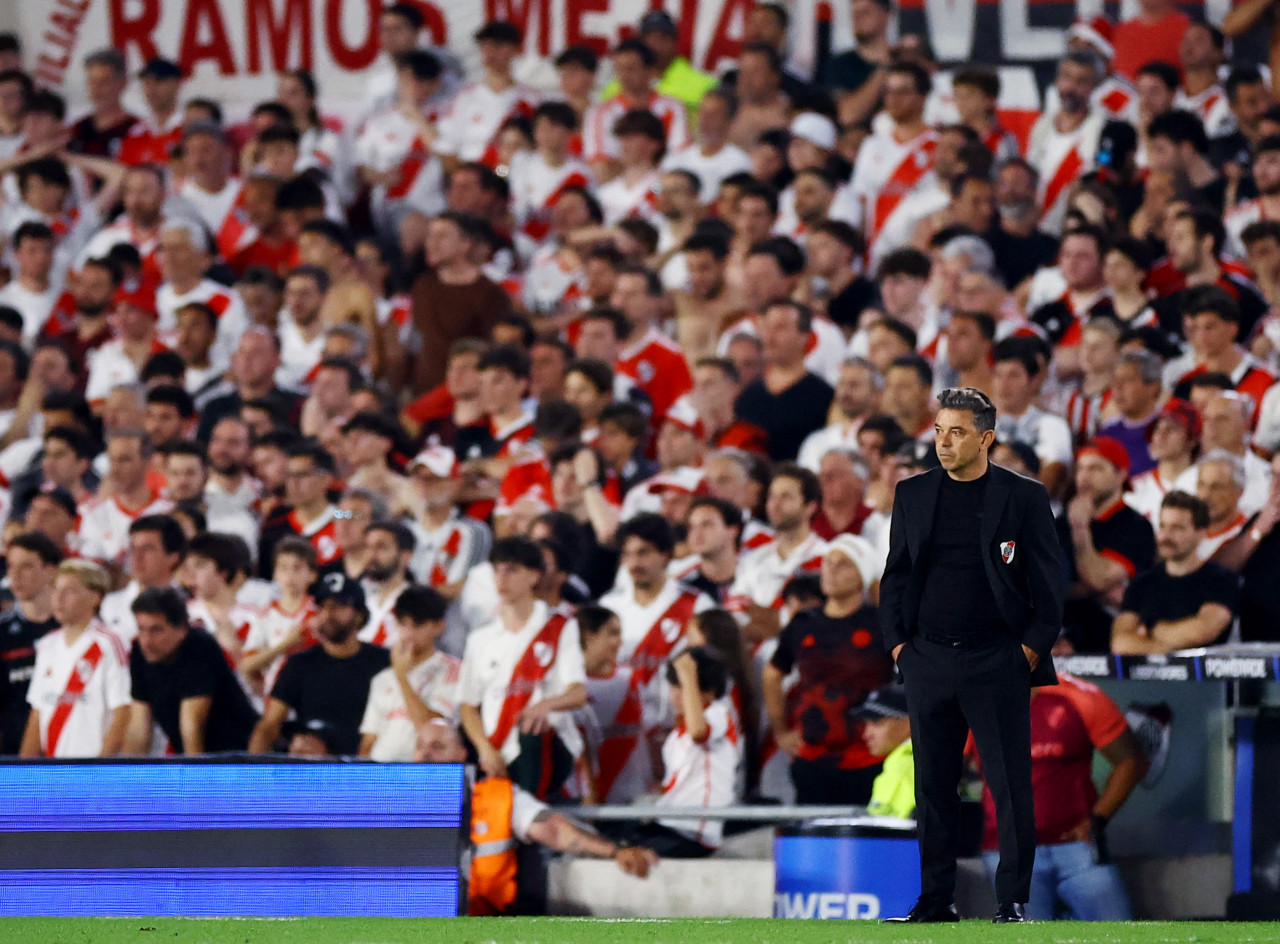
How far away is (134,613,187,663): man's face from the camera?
9477mm

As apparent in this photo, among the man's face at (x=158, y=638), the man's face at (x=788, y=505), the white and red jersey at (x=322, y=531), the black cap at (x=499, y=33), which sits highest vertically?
the black cap at (x=499, y=33)

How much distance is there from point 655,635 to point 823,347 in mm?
2803

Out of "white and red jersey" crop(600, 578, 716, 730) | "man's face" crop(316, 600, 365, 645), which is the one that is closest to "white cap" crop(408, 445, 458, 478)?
"man's face" crop(316, 600, 365, 645)

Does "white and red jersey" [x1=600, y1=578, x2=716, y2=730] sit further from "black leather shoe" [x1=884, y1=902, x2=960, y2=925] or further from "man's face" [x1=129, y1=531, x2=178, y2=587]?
"black leather shoe" [x1=884, y1=902, x2=960, y2=925]

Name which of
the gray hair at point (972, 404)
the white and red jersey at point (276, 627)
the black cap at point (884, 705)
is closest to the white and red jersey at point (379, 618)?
the white and red jersey at point (276, 627)

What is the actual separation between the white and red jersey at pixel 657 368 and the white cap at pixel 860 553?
280 cm

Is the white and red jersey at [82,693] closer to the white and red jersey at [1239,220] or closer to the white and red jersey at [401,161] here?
the white and red jersey at [401,161]

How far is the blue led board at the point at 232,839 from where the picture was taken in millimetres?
6875

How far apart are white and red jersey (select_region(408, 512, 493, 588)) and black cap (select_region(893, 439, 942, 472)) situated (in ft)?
7.26

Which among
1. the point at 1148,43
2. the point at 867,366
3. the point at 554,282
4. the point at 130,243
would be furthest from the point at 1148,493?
the point at 130,243

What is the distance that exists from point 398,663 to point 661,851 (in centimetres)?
161

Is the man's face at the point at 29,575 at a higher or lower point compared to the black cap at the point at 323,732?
higher

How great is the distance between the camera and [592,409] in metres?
11.1

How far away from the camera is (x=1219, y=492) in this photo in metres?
9.00
